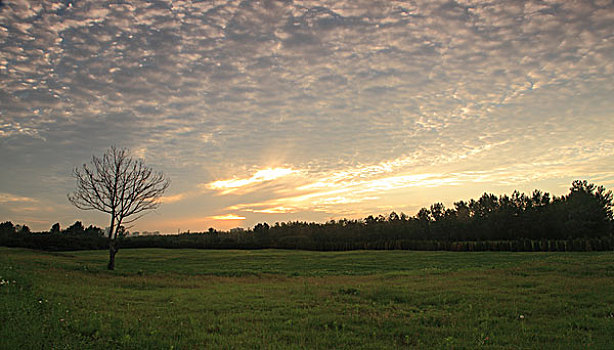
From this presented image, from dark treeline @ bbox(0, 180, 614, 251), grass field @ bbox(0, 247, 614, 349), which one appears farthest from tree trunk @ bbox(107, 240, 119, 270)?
dark treeline @ bbox(0, 180, 614, 251)

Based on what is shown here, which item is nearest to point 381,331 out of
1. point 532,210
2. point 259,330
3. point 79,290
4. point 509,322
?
point 259,330

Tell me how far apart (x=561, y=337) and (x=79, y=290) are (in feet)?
60.8

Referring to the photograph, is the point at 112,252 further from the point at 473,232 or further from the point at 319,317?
the point at 473,232

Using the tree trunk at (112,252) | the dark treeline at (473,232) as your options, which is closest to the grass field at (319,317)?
the tree trunk at (112,252)

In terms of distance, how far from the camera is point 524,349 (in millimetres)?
9336

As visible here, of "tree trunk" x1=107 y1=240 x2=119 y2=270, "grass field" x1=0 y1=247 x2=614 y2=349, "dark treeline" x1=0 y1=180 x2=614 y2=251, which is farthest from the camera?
"dark treeline" x1=0 y1=180 x2=614 y2=251

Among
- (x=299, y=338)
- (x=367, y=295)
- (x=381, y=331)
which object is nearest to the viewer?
(x=299, y=338)

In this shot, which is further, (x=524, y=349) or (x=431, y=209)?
(x=431, y=209)

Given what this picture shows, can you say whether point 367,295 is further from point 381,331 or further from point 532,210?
point 532,210

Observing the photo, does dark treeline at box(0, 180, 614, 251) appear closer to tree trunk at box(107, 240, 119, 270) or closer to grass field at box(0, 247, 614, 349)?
tree trunk at box(107, 240, 119, 270)

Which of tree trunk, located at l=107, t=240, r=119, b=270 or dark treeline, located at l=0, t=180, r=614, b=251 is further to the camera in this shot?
dark treeline, located at l=0, t=180, r=614, b=251

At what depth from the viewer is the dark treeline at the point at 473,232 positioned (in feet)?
236

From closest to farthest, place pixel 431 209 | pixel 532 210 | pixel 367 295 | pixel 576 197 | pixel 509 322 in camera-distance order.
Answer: pixel 509 322 → pixel 367 295 → pixel 576 197 → pixel 532 210 → pixel 431 209

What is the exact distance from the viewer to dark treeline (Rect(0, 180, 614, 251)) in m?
71.9
